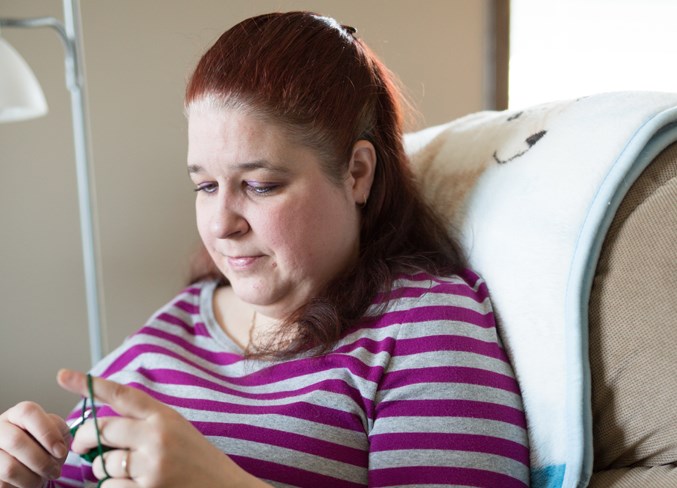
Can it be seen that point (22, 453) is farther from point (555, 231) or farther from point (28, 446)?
Answer: point (555, 231)

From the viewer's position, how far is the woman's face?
3.30 ft

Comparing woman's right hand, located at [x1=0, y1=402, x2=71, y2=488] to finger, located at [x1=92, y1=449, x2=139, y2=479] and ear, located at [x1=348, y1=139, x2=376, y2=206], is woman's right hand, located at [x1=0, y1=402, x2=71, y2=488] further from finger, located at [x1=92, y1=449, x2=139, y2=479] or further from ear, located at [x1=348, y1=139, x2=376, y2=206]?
ear, located at [x1=348, y1=139, x2=376, y2=206]

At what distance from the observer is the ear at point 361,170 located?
1.10 m

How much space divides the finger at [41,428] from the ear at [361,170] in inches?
20.6

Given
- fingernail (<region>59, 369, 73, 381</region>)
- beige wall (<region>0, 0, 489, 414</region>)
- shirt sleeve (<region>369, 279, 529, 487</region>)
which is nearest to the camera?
fingernail (<region>59, 369, 73, 381</region>)

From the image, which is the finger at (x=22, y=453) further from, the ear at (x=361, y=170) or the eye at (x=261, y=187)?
the ear at (x=361, y=170)

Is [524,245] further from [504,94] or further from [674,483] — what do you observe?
[504,94]

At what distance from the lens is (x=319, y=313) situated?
1055 millimetres

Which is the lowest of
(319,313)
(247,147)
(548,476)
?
(548,476)

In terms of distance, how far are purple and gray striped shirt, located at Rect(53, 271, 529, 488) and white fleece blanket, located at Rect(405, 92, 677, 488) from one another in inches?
1.7

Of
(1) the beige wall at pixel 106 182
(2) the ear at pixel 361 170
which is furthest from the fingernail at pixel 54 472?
(1) the beige wall at pixel 106 182

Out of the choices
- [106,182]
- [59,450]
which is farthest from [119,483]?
[106,182]

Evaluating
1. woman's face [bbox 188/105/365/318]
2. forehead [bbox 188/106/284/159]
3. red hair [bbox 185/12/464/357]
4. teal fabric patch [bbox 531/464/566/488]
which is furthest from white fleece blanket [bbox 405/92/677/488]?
forehead [bbox 188/106/284/159]

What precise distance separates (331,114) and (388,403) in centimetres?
41
